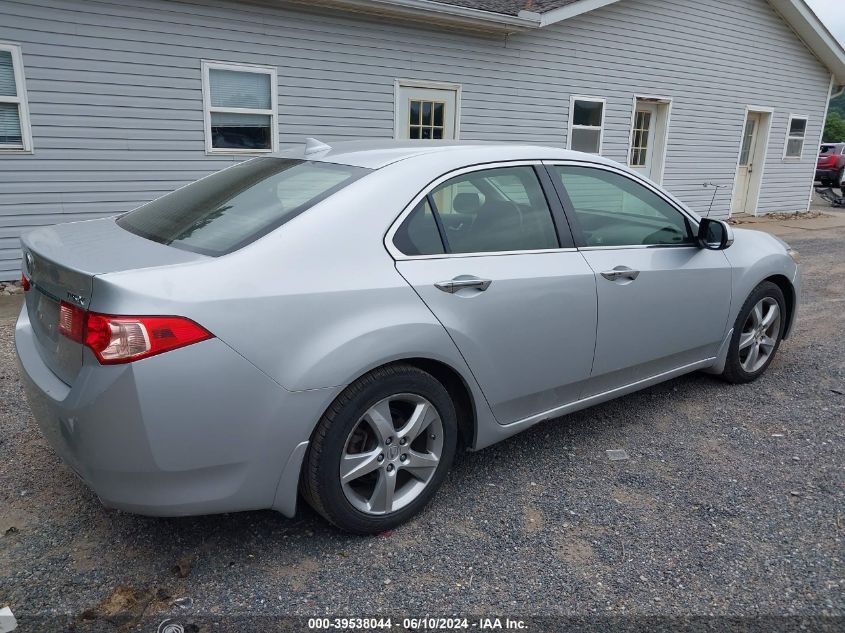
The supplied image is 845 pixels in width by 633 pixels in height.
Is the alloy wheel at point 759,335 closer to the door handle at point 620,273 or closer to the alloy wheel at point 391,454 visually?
the door handle at point 620,273

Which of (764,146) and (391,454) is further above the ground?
(764,146)

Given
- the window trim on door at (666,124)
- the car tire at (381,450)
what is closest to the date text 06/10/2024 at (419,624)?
the car tire at (381,450)

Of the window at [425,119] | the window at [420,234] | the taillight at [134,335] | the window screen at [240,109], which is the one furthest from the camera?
the window at [425,119]

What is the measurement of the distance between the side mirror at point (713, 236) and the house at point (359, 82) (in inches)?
235

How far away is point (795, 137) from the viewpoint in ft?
50.2

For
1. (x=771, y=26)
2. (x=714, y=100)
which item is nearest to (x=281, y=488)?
(x=714, y=100)

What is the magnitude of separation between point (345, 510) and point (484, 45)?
8838mm

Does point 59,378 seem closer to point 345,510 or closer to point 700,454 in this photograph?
point 345,510

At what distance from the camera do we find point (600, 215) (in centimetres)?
353

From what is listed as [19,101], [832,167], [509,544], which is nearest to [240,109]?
[19,101]

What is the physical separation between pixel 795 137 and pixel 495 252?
1534cm

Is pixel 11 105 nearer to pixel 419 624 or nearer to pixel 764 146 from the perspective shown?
pixel 419 624

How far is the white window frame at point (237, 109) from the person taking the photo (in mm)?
7805

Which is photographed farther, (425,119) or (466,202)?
(425,119)
